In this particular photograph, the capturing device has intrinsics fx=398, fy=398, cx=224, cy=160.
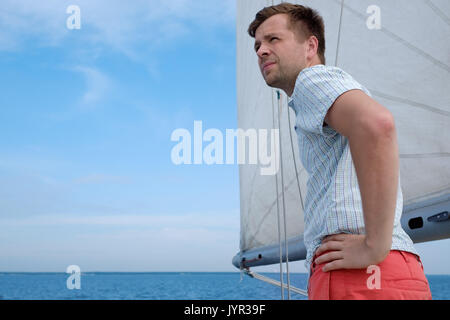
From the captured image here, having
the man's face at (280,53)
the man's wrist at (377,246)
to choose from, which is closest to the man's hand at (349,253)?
the man's wrist at (377,246)

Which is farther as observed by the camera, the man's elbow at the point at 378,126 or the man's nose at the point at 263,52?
the man's nose at the point at 263,52

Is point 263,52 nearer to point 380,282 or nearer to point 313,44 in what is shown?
point 313,44

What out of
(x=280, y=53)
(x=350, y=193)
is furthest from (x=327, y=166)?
(x=280, y=53)

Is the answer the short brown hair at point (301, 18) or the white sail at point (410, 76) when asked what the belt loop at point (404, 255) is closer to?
the short brown hair at point (301, 18)

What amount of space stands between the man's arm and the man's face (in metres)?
0.25

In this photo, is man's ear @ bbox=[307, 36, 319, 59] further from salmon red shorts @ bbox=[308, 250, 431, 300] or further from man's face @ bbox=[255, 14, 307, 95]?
salmon red shorts @ bbox=[308, 250, 431, 300]

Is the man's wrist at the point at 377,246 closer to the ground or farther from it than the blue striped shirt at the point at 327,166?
closer to the ground

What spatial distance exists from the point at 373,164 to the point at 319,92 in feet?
0.57

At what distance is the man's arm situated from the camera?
25.7 inches

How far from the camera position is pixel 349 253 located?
2.35ft

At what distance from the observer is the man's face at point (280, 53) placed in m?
0.92

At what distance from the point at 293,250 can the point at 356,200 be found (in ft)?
6.55

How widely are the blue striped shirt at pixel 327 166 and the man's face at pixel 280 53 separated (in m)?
0.10

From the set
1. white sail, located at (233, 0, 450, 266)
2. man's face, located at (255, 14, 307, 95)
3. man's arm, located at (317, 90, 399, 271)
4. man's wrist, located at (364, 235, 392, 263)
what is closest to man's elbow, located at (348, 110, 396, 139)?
man's arm, located at (317, 90, 399, 271)
